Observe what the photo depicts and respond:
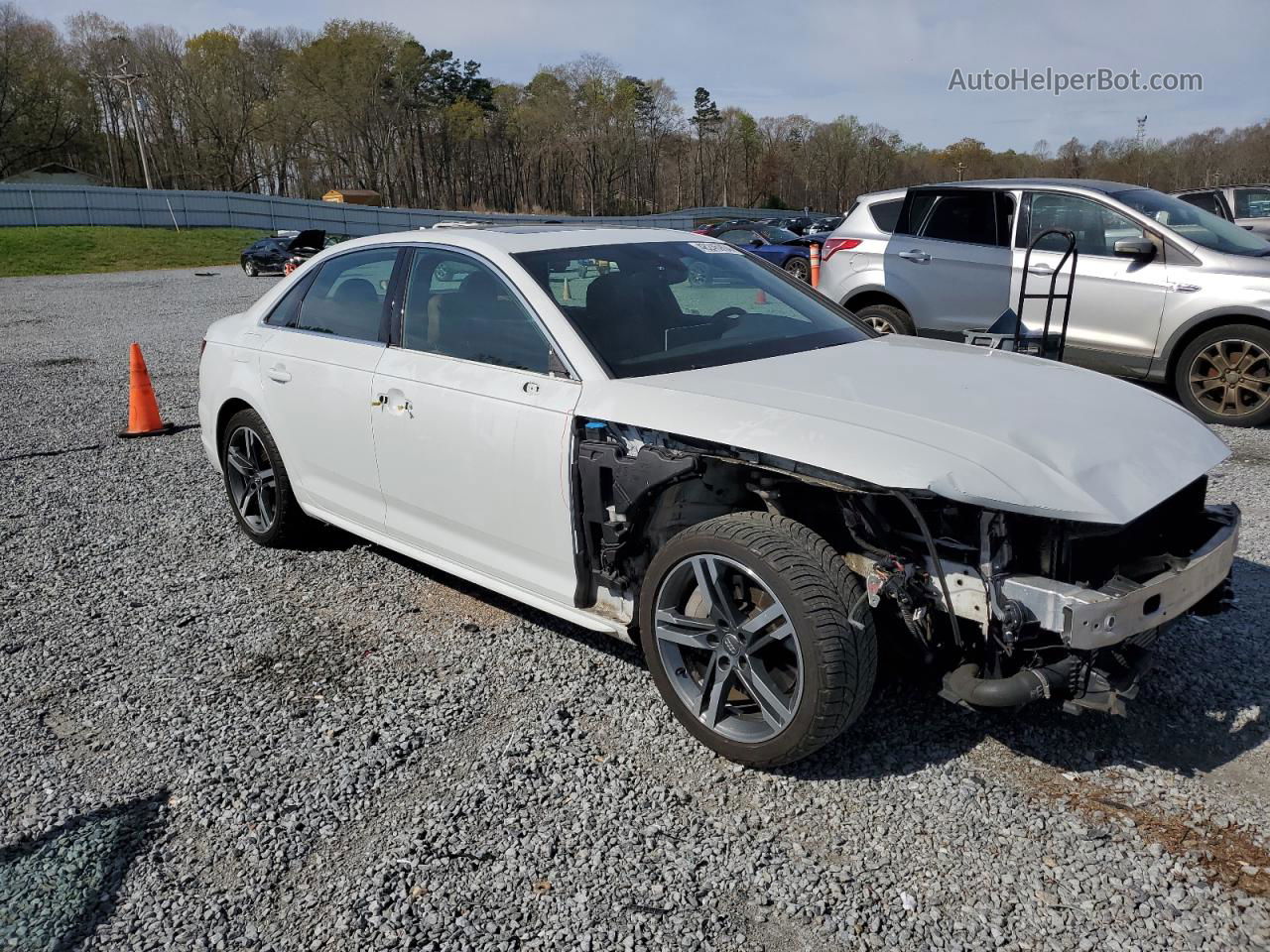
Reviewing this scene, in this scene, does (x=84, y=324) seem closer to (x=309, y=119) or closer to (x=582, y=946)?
(x=582, y=946)

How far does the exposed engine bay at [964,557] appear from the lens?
2773 mm

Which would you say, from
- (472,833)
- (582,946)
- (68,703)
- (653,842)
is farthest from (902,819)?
(68,703)

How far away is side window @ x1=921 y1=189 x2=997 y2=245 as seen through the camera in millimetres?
8500

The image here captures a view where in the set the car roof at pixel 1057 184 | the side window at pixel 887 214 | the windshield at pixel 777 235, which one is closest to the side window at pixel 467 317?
the car roof at pixel 1057 184

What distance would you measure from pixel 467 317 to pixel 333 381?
86 cm

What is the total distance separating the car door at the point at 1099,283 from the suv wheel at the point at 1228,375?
323 millimetres

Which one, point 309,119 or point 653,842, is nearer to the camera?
point 653,842

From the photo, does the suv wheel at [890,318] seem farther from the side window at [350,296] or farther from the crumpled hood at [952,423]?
the side window at [350,296]

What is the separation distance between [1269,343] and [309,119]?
268 feet

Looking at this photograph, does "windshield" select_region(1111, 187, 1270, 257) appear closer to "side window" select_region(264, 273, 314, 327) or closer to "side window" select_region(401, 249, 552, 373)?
"side window" select_region(401, 249, 552, 373)

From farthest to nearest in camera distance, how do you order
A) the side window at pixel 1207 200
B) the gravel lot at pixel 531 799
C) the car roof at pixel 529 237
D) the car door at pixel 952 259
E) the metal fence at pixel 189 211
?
the metal fence at pixel 189 211 < the side window at pixel 1207 200 < the car door at pixel 952 259 < the car roof at pixel 529 237 < the gravel lot at pixel 531 799

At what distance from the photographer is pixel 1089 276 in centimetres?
792

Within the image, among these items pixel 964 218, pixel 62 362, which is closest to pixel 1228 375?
pixel 964 218

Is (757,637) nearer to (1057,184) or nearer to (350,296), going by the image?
(350,296)
